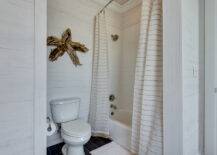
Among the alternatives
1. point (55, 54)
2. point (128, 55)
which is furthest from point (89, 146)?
point (128, 55)

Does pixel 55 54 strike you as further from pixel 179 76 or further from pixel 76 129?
pixel 179 76

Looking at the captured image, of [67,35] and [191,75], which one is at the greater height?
[67,35]

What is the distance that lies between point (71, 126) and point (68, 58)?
3.43 ft

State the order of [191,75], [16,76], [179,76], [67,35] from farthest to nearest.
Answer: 1. [67,35]
2. [191,75]
3. [179,76]
4. [16,76]

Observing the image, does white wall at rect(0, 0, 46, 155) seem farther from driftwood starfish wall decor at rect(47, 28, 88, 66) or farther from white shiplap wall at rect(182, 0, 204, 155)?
white shiplap wall at rect(182, 0, 204, 155)

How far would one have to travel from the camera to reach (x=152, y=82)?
4.81 feet

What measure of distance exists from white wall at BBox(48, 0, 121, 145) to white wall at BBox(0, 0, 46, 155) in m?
1.05

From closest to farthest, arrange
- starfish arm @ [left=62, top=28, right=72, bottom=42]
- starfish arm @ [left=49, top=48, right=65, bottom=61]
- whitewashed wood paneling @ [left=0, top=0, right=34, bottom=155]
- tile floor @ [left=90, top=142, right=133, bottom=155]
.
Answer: whitewashed wood paneling @ [left=0, top=0, right=34, bottom=155]
tile floor @ [left=90, top=142, right=133, bottom=155]
starfish arm @ [left=49, top=48, right=65, bottom=61]
starfish arm @ [left=62, top=28, right=72, bottom=42]

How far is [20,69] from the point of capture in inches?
37.9

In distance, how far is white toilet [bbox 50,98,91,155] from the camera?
5.33 ft

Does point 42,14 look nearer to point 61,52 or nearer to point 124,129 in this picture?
point 61,52

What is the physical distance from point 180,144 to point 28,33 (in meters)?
1.52

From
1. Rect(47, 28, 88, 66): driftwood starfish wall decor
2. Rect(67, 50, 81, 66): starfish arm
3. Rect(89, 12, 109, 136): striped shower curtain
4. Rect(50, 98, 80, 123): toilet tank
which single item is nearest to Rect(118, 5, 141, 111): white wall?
Rect(89, 12, 109, 136): striped shower curtain

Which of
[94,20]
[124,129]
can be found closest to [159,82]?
[124,129]
